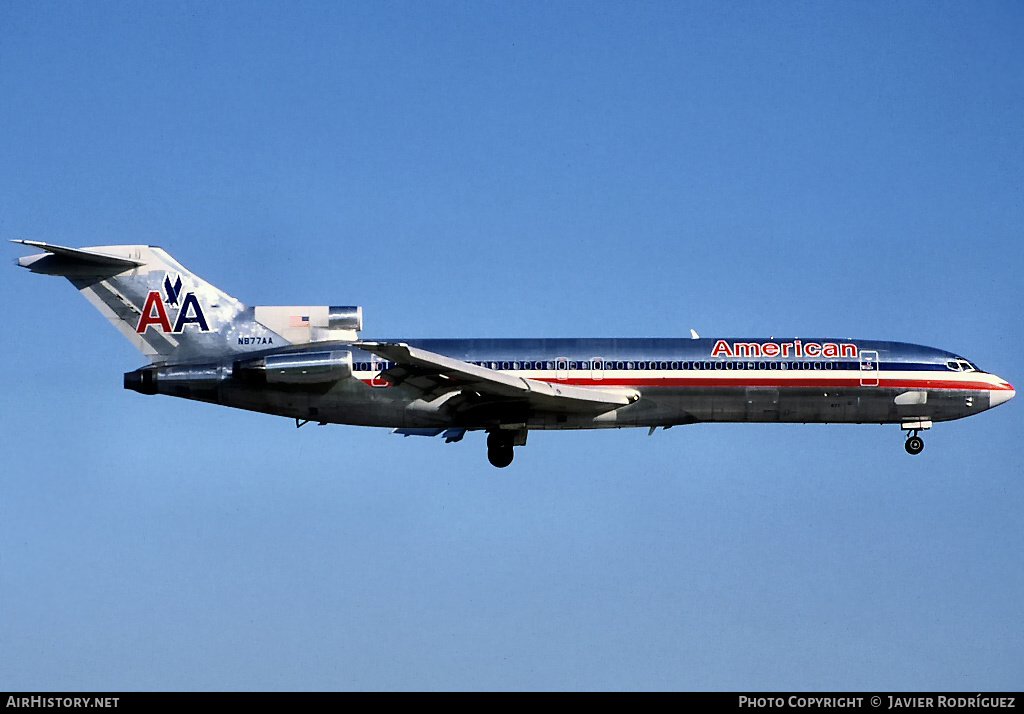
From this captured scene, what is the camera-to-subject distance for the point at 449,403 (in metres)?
39.4

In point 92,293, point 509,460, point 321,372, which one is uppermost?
point 92,293

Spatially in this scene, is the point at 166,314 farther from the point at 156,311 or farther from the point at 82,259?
the point at 82,259

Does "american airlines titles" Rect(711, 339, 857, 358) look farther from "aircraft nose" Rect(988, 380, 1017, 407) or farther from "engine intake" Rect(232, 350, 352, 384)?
"engine intake" Rect(232, 350, 352, 384)

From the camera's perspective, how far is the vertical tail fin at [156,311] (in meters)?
40.6

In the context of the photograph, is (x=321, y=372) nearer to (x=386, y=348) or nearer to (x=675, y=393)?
(x=386, y=348)

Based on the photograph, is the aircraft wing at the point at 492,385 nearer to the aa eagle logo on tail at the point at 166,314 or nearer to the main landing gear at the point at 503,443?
the main landing gear at the point at 503,443

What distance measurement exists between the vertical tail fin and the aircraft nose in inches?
879

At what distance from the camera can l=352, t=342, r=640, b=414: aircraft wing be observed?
3665 cm

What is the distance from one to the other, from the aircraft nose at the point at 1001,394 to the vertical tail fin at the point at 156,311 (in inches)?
879

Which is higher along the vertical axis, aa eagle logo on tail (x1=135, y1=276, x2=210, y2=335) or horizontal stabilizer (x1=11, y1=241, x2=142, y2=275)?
horizontal stabilizer (x1=11, y1=241, x2=142, y2=275)

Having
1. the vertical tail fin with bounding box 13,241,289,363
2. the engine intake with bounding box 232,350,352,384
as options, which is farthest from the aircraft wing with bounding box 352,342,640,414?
the vertical tail fin with bounding box 13,241,289,363

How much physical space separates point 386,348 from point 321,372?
4.65m

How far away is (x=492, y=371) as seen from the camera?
126ft
